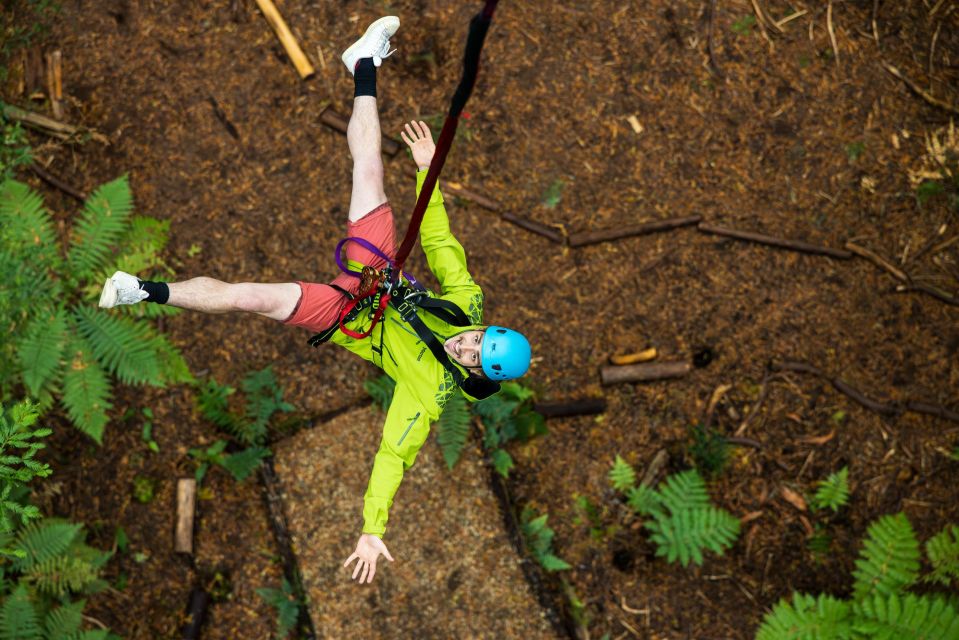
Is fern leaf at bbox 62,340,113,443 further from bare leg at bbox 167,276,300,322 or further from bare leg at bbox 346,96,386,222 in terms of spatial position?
bare leg at bbox 346,96,386,222

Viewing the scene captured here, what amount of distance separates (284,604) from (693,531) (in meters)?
4.04

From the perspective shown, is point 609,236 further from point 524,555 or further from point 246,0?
point 246,0

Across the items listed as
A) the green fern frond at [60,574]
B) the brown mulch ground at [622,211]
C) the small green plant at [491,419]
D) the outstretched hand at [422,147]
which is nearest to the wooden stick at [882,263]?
the brown mulch ground at [622,211]

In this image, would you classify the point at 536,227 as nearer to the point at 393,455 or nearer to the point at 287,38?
the point at 393,455

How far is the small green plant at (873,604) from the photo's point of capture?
6273 millimetres

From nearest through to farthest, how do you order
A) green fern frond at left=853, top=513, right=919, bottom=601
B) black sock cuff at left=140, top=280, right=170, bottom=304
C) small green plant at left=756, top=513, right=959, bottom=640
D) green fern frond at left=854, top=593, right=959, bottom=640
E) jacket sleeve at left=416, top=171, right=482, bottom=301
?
black sock cuff at left=140, top=280, right=170, bottom=304, jacket sleeve at left=416, top=171, right=482, bottom=301, green fern frond at left=854, top=593, right=959, bottom=640, small green plant at left=756, top=513, right=959, bottom=640, green fern frond at left=853, top=513, right=919, bottom=601

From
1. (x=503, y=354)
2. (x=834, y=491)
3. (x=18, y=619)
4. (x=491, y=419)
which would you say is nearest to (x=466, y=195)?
(x=491, y=419)

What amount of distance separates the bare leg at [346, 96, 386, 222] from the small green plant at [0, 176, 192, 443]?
2535mm

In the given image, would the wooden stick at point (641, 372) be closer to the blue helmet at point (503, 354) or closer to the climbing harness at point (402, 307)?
the climbing harness at point (402, 307)

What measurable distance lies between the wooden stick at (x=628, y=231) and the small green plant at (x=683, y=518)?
2295 millimetres

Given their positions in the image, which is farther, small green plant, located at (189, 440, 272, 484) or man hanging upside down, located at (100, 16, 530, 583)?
small green plant, located at (189, 440, 272, 484)

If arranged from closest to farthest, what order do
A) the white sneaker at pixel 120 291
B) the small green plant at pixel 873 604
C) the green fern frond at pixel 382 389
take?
the white sneaker at pixel 120 291 < the small green plant at pixel 873 604 < the green fern frond at pixel 382 389

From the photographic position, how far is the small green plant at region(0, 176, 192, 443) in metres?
6.42

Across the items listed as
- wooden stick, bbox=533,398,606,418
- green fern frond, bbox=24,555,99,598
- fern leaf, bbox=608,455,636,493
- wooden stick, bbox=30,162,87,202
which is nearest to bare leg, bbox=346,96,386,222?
wooden stick, bbox=533,398,606,418
